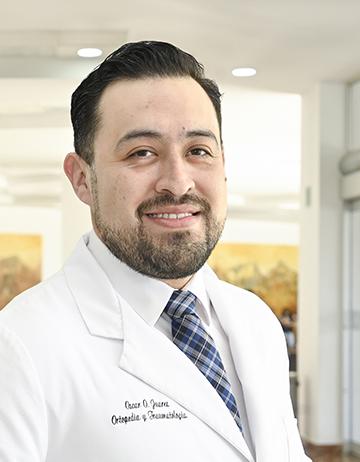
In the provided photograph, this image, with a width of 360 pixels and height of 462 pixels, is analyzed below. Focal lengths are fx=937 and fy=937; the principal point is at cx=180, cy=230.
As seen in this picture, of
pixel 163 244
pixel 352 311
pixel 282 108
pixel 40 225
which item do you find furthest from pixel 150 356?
pixel 40 225

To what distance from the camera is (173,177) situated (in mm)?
1273

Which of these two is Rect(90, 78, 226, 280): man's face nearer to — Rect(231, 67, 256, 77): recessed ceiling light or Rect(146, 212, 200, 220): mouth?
Rect(146, 212, 200, 220): mouth

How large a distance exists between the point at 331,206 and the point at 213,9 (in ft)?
8.86

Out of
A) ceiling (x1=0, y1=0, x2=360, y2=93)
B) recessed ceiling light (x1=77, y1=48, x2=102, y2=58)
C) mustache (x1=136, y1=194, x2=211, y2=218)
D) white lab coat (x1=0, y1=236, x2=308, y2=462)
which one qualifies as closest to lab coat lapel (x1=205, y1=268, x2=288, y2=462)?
white lab coat (x1=0, y1=236, x2=308, y2=462)

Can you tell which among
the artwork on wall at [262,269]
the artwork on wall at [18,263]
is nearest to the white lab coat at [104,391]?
the artwork on wall at [18,263]

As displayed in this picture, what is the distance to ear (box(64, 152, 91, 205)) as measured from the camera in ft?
4.66

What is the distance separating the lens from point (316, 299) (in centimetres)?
820

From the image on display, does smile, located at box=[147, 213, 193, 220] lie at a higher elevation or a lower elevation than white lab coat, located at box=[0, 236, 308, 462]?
higher

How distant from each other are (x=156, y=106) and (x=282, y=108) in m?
8.00

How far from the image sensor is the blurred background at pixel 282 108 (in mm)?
6188

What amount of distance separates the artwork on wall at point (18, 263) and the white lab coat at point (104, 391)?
14877mm

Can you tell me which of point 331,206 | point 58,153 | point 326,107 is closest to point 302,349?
point 331,206

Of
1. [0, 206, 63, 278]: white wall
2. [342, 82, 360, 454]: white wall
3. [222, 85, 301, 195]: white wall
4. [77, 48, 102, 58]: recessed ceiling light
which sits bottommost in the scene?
[342, 82, 360, 454]: white wall

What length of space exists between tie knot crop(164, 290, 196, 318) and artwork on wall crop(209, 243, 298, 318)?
17554mm
